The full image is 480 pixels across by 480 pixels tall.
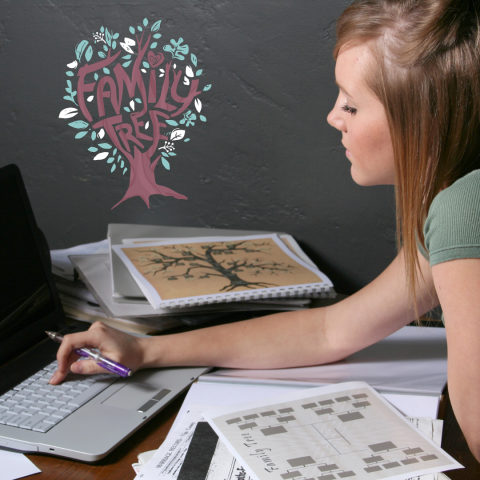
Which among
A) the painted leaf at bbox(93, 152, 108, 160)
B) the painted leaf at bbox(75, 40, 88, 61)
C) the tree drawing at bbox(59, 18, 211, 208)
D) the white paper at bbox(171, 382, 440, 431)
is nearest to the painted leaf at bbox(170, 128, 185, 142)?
the tree drawing at bbox(59, 18, 211, 208)

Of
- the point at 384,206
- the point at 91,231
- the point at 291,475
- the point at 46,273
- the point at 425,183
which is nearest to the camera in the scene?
the point at 291,475

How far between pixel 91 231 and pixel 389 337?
0.79 m

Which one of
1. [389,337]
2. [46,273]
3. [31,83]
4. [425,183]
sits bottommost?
[389,337]

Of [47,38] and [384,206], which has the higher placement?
[47,38]

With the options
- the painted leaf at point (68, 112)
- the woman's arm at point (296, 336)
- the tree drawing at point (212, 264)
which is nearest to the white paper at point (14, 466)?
the woman's arm at point (296, 336)

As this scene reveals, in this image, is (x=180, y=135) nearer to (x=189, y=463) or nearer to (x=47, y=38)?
(x=47, y=38)

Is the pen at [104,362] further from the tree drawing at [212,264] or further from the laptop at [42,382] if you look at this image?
the tree drawing at [212,264]

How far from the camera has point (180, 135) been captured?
1292 mm

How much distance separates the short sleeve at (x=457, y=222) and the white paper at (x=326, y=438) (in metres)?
0.21

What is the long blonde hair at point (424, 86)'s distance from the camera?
0.63m

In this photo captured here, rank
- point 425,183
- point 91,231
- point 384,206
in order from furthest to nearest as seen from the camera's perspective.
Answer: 1. point 91,231
2. point 384,206
3. point 425,183

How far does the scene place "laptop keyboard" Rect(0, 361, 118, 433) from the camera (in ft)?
2.28

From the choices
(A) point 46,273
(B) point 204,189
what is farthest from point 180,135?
(A) point 46,273

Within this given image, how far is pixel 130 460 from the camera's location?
2.14 feet
